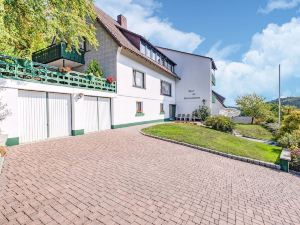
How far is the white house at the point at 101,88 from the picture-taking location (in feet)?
32.2

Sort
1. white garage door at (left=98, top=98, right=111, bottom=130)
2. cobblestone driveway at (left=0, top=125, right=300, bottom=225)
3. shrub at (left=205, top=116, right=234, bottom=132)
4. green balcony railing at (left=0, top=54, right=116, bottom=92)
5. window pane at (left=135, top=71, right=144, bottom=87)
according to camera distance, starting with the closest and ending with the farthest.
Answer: cobblestone driveway at (left=0, top=125, right=300, bottom=225) → green balcony railing at (left=0, top=54, right=116, bottom=92) → white garage door at (left=98, top=98, right=111, bottom=130) → window pane at (left=135, top=71, right=144, bottom=87) → shrub at (left=205, top=116, right=234, bottom=132)

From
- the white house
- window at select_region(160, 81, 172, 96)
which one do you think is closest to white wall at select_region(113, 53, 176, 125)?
the white house

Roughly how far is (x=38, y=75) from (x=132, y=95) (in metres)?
8.96

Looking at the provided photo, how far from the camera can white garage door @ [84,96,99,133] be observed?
1365 centimetres

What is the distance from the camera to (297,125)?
2006 centimetres

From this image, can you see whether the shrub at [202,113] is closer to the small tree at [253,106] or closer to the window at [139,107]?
the window at [139,107]

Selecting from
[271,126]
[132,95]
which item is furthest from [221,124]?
[271,126]

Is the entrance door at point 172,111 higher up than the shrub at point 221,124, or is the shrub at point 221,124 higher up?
the entrance door at point 172,111

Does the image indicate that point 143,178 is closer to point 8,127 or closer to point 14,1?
point 8,127

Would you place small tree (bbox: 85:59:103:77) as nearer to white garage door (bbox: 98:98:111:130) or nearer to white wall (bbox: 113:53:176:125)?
white wall (bbox: 113:53:176:125)

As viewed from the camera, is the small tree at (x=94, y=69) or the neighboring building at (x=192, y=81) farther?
the neighboring building at (x=192, y=81)

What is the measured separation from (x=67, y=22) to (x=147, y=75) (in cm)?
1332

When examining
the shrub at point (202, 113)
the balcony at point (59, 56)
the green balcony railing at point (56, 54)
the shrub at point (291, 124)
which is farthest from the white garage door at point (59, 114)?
the shrub at point (291, 124)

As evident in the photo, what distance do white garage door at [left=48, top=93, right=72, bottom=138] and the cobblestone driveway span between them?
1.54 meters
